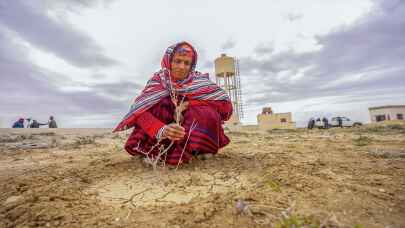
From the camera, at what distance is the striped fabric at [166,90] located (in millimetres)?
2238

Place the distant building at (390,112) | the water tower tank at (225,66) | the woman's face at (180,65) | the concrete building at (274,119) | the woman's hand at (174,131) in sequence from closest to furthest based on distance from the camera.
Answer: the woman's hand at (174,131), the woman's face at (180,65), the water tower tank at (225,66), the concrete building at (274,119), the distant building at (390,112)

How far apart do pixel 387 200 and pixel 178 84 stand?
1854mm

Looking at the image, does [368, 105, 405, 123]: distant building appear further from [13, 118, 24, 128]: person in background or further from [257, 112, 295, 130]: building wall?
[13, 118, 24, 128]: person in background

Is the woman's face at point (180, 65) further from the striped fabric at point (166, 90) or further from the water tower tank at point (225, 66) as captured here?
the water tower tank at point (225, 66)

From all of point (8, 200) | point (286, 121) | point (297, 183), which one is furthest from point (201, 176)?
point (286, 121)

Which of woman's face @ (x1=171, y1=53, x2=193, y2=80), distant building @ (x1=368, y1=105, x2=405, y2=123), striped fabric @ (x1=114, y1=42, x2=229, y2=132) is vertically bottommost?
striped fabric @ (x1=114, y1=42, x2=229, y2=132)

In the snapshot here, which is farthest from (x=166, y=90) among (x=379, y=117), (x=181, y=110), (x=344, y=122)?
(x=379, y=117)

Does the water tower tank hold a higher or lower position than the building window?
higher

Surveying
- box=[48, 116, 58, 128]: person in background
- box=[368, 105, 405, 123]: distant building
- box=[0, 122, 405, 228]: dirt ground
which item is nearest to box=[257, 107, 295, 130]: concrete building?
box=[368, 105, 405, 123]: distant building

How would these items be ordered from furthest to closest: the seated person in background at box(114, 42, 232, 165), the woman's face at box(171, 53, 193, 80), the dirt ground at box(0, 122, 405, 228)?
the woman's face at box(171, 53, 193, 80)
the seated person in background at box(114, 42, 232, 165)
the dirt ground at box(0, 122, 405, 228)

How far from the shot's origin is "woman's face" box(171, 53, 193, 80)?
2424mm

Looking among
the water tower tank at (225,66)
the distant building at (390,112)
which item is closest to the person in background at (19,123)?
the water tower tank at (225,66)

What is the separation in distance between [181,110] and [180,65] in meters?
0.56

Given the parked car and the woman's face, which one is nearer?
the woman's face
